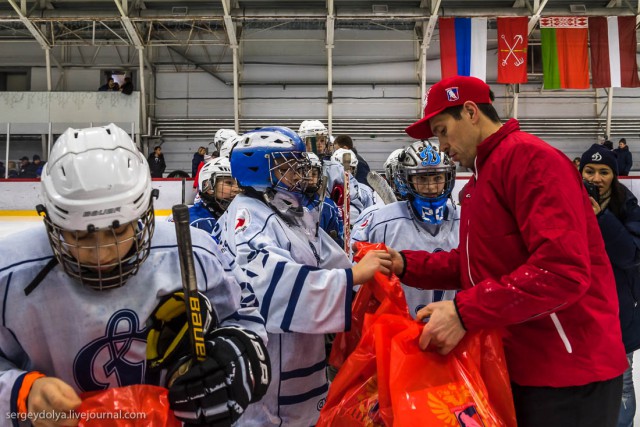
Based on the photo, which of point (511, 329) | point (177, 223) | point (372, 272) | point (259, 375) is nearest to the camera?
point (177, 223)

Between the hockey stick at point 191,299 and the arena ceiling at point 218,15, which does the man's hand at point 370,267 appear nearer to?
the hockey stick at point 191,299

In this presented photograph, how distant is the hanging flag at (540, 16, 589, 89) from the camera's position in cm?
1145

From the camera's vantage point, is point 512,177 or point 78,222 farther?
point 512,177

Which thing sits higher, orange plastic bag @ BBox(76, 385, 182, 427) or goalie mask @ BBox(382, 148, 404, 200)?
goalie mask @ BBox(382, 148, 404, 200)

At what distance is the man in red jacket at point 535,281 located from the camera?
1.24 metres

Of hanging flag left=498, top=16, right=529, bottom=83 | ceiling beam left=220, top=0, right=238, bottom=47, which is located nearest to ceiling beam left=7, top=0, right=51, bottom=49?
ceiling beam left=220, top=0, right=238, bottom=47

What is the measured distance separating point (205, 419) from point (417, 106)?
43.9 feet

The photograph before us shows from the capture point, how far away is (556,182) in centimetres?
126

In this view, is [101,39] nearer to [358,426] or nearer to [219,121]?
[219,121]

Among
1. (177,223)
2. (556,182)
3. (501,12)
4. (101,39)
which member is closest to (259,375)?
(177,223)

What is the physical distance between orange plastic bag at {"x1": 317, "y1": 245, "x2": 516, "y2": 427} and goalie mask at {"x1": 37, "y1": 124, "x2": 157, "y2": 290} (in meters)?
0.68

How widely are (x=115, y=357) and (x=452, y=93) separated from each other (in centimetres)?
111

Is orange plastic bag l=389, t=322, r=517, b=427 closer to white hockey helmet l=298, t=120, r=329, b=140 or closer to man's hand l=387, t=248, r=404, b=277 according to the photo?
man's hand l=387, t=248, r=404, b=277

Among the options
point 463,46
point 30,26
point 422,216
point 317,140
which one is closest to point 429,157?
point 422,216
